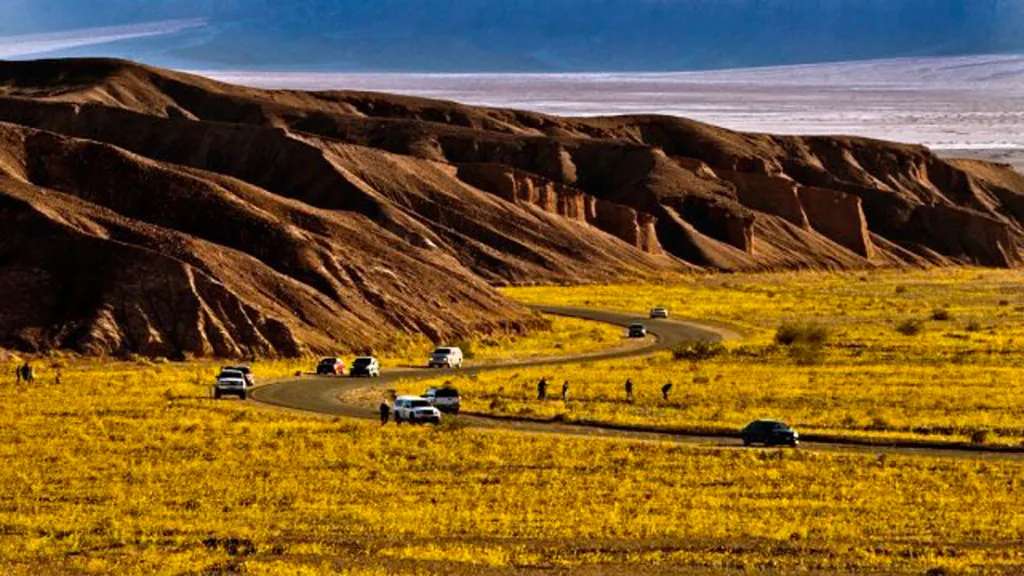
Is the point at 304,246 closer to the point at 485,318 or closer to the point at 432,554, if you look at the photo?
the point at 485,318

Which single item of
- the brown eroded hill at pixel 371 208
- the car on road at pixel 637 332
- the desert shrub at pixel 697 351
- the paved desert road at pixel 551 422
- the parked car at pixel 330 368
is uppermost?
the brown eroded hill at pixel 371 208

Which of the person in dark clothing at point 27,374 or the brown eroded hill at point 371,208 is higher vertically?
the brown eroded hill at point 371,208

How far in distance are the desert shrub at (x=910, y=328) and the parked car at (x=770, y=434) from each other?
39.1 metres

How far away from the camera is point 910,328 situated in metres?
81.4

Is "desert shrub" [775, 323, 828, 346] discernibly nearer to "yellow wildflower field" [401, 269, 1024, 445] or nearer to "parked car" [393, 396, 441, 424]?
"yellow wildflower field" [401, 269, 1024, 445]

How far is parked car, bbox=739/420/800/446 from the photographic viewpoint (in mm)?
42344

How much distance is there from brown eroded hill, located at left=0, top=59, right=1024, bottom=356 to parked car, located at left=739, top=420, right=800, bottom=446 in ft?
88.6

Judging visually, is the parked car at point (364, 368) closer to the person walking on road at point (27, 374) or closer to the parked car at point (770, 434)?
the person walking on road at point (27, 374)

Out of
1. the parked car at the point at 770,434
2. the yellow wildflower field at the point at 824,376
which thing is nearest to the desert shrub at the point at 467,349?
the yellow wildflower field at the point at 824,376

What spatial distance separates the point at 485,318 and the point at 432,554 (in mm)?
50214

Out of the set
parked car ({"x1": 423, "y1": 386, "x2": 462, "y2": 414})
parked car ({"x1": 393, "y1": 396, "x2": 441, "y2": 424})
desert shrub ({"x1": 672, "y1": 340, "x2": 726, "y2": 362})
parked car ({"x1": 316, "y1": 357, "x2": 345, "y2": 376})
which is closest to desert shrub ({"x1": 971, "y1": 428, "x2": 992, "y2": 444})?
parked car ({"x1": 393, "y1": 396, "x2": 441, "y2": 424})

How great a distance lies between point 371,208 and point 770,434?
71327 mm

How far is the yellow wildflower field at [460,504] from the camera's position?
29.1m

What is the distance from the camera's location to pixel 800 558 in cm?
2917
